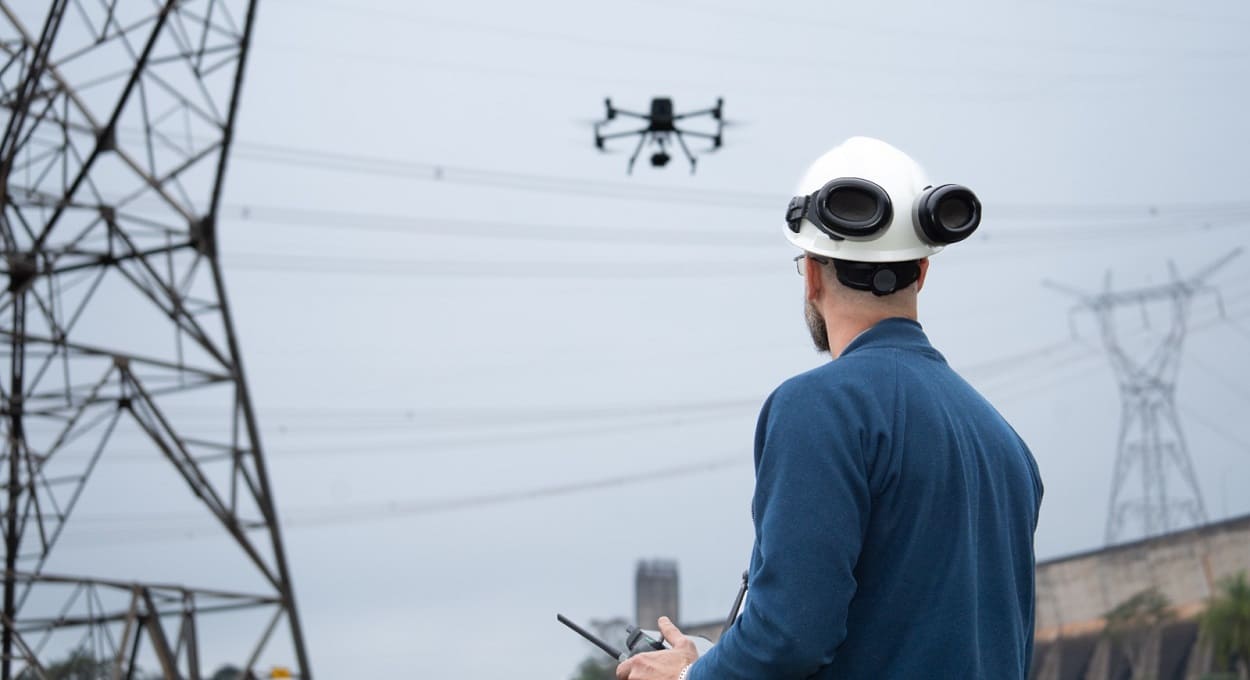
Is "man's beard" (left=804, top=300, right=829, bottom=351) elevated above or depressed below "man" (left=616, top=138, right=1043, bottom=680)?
above

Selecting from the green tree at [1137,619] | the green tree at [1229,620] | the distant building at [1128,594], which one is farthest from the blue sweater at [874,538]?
the green tree at [1229,620]

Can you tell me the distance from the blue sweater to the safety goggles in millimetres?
258

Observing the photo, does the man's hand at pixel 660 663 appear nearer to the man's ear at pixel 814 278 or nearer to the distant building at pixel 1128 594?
the man's ear at pixel 814 278

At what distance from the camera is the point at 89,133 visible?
815 inches

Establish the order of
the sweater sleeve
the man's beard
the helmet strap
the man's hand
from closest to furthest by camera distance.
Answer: the sweater sleeve, the man's hand, the helmet strap, the man's beard

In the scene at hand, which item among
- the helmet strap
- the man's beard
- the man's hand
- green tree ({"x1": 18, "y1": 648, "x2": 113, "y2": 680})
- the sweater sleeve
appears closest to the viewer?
the sweater sleeve

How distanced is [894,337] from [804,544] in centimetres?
61

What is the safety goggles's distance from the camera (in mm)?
3475

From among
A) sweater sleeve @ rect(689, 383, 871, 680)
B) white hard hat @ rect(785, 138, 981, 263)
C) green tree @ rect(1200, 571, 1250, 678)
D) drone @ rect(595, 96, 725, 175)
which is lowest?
green tree @ rect(1200, 571, 1250, 678)

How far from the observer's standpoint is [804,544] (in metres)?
3.12

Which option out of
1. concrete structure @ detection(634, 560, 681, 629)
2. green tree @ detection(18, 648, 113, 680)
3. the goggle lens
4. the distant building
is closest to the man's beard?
the goggle lens

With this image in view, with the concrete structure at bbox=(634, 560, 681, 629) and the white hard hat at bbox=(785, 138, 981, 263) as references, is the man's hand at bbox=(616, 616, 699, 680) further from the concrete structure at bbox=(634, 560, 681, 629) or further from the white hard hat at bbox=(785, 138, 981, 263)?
the concrete structure at bbox=(634, 560, 681, 629)

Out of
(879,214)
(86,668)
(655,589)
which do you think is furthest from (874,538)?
(655,589)

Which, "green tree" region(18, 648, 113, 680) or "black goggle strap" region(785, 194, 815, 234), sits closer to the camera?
"black goggle strap" region(785, 194, 815, 234)
